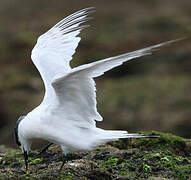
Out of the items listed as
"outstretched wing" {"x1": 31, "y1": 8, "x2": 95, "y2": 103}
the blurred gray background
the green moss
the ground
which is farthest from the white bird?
the blurred gray background

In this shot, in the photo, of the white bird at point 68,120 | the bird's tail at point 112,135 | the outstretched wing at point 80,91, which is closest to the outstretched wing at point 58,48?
the white bird at point 68,120

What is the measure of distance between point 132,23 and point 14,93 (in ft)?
43.1

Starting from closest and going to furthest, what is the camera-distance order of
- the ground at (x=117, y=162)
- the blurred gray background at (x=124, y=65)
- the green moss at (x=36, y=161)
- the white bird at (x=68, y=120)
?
1. the white bird at (x=68, y=120)
2. the ground at (x=117, y=162)
3. the green moss at (x=36, y=161)
4. the blurred gray background at (x=124, y=65)

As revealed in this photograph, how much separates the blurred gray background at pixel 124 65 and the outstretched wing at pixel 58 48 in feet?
32.6

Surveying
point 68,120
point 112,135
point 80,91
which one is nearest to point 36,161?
point 68,120

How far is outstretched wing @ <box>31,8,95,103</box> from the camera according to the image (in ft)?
32.2

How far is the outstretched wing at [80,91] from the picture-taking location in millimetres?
7367

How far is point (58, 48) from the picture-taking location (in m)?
10.4

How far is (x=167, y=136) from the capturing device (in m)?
11.0

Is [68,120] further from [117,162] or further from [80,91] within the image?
[117,162]

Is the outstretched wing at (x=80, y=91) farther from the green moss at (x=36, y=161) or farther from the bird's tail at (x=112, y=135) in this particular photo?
the green moss at (x=36, y=161)

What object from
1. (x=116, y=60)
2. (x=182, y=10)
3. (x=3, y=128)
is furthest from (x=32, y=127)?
(x=182, y=10)

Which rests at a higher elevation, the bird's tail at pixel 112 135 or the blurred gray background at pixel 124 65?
the bird's tail at pixel 112 135

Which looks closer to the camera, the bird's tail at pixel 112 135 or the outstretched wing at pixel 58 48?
the bird's tail at pixel 112 135
